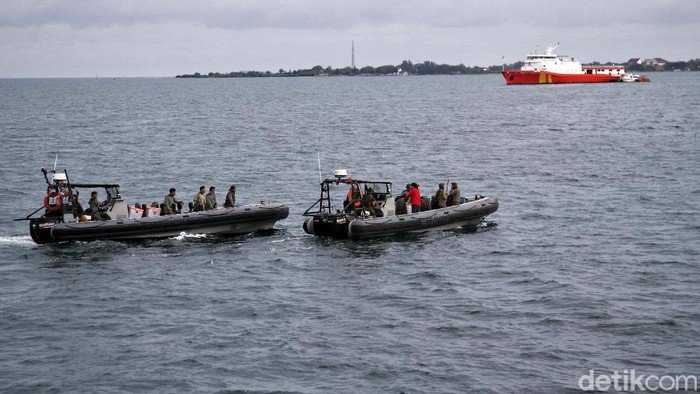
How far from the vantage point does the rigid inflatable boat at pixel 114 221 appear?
3066 centimetres

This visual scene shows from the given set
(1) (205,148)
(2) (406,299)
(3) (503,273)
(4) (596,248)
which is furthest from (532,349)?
(1) (205,148)

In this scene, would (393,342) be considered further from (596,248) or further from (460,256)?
(596,248)

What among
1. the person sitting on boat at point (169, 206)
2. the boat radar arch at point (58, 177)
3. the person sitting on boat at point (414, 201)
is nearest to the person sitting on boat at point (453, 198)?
the person sitting on boat at point (414, 201)

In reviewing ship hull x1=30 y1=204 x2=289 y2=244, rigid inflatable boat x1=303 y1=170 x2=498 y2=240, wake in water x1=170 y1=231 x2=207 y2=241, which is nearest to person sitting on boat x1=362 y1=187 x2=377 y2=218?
rigid inflatable boat x1=303 y1=170 x2=498 y2=240

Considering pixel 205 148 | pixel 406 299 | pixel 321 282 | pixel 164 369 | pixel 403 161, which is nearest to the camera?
pixel 164 369

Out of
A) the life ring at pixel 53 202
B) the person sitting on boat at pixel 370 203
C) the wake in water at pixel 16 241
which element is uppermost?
the life ring at pixel 53 202

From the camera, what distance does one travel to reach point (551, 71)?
17512 cm

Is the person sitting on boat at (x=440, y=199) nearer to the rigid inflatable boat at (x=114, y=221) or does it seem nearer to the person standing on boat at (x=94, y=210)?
the rigid inflatable boat at (x=114, y=221)

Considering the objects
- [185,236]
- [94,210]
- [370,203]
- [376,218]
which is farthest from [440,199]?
[94,210]

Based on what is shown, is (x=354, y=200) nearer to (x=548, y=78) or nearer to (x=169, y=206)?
(x=169, y=206)

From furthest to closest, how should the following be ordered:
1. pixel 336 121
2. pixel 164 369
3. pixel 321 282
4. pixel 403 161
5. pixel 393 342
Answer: pixel 336 121 → pixel 403 161 → pixel 321 282 → pixel 393 342 → pixel 164 369

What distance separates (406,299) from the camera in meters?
24.9

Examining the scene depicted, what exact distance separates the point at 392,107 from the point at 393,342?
106m

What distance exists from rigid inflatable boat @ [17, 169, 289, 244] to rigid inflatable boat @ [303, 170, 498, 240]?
2547 mm
